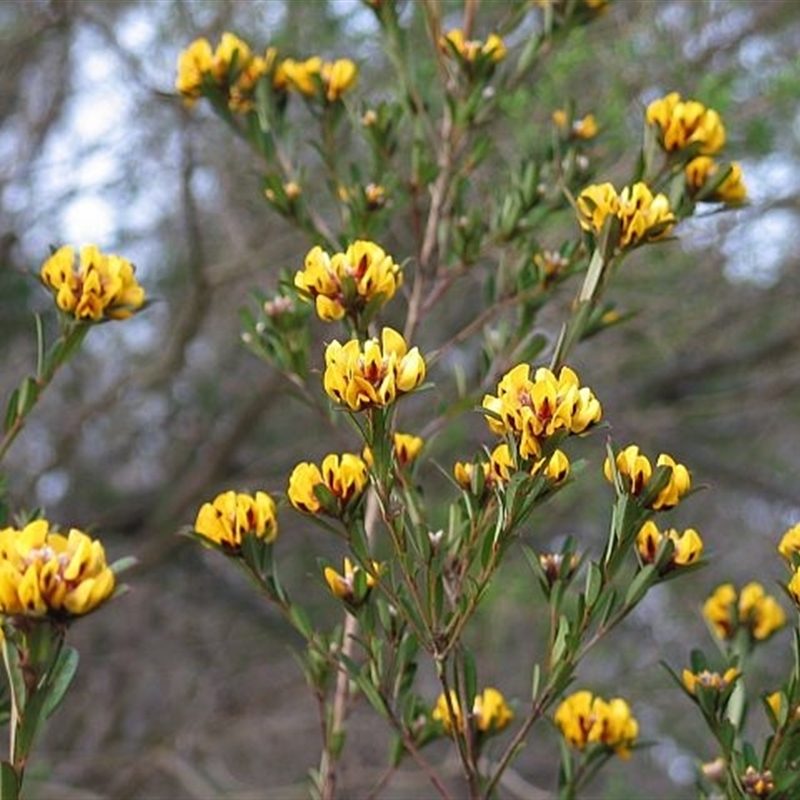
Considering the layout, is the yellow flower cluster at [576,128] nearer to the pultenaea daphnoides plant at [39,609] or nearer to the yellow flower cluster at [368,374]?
the yellow flower cluster at [368,374]

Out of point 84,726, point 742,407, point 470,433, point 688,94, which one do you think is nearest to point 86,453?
point 84,726

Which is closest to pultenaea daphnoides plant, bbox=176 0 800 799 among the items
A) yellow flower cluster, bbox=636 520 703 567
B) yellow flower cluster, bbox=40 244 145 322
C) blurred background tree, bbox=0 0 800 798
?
yellow flower cluster, bbox=636 520 703 567

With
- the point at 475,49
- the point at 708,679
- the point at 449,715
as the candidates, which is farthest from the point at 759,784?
the point at 475,49

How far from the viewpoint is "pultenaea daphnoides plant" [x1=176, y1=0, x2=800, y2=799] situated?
0.85m

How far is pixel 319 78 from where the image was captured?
1.47m

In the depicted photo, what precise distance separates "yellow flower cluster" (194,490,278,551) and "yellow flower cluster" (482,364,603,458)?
250 mm

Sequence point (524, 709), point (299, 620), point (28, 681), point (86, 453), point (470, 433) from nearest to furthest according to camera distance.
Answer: point (28, 681)
point (299, 620)
point (470, 433)
point (524, 709)
point (86, 453)

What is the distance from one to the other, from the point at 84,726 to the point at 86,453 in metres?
1.06

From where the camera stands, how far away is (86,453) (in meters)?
4.27

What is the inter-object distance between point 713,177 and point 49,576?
79cm

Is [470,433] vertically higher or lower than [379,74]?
lower

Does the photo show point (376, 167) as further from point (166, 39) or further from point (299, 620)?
point (166, 39)

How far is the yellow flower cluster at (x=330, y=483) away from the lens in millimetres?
901

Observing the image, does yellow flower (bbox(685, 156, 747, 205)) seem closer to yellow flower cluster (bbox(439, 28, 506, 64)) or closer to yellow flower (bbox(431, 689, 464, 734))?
yellow flower cluster (bbox(439, 28, 506, 64))
